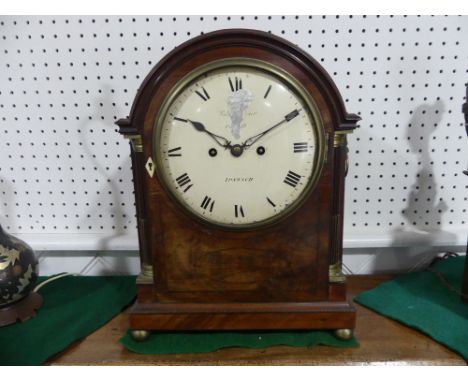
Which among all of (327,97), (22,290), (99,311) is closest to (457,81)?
(327,97)

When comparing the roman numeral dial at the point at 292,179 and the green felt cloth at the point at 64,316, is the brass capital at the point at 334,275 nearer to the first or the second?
the roman numeral dial at the point at 292,179

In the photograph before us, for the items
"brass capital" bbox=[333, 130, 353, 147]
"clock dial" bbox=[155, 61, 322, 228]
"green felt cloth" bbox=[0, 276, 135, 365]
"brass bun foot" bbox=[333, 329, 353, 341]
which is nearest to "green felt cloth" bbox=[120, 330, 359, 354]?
"brass bun foot" bbox=[333, 329, 353, 341]

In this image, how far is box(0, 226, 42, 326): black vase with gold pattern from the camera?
91 centimetres

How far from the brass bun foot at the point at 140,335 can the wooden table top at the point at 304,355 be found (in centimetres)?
3

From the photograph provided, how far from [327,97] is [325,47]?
0.34 meters

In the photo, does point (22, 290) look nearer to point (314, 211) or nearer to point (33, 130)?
point (33, 130)

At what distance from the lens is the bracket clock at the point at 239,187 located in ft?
2.50

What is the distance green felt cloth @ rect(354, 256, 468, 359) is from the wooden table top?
0.03 m

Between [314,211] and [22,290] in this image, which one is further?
[22,290]

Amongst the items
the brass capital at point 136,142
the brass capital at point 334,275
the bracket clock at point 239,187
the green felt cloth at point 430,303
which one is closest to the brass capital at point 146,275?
the bracket clock at point 239,187

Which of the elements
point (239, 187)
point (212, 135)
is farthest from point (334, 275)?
point (212, 135)

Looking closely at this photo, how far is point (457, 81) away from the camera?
1.05 m

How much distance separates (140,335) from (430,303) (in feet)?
2.32

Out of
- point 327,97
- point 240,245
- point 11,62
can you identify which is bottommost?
point 240,245
